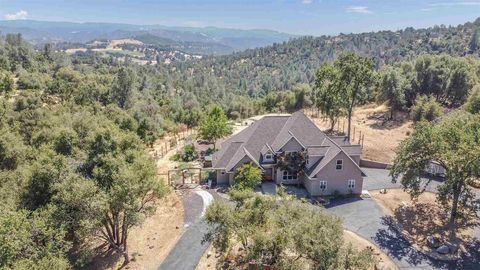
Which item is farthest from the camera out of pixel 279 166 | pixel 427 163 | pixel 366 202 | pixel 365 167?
pixel 365 167

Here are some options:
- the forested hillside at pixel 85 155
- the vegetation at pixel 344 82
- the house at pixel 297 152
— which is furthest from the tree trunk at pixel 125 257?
the vegetation at pixel 344 82

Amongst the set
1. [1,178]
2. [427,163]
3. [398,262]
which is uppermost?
[427,163]

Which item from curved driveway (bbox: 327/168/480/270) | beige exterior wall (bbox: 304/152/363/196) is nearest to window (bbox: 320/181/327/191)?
beige exterior wall (bbox: 304/152/363/196)

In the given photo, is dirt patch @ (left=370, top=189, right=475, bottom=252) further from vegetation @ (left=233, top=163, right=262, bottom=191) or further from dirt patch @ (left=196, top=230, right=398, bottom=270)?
vegetation @ (left=233, top=163, right=262, bottom=191)

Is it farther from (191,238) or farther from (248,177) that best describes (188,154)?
(191,238)

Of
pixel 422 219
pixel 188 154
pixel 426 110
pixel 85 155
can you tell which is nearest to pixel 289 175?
pixel 422 219

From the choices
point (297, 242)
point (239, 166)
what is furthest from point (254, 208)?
point (239, 166)

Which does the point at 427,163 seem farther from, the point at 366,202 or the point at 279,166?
the point at 279,166
